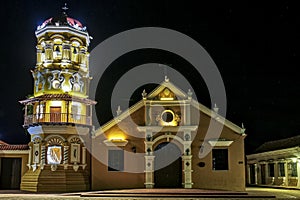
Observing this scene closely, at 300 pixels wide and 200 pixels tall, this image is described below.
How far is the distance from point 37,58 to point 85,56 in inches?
123

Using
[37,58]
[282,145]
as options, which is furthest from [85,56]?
[282,145]

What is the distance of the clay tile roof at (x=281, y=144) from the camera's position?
35.3 meters

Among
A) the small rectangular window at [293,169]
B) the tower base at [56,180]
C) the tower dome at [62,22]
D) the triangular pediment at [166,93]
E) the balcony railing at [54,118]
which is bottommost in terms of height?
the tower base at [56,180]

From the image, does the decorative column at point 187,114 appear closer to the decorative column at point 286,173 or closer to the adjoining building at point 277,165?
the adjoining building at point 277,165

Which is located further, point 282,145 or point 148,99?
point 282,145

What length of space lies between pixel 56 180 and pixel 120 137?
4811 mm

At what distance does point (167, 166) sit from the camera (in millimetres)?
29797

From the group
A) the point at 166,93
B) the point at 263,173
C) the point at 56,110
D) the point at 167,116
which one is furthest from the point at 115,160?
the point at 263,173

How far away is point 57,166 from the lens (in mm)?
28109

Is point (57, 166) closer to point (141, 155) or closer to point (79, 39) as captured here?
point (141, 155)

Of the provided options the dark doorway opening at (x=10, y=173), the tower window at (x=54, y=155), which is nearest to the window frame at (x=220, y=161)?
the tower window at (x=54, y=155)

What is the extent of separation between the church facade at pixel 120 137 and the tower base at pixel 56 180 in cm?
7

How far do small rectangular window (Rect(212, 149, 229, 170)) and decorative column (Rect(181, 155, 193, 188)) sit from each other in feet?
5.43

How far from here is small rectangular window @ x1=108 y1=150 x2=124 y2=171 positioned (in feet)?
94.9
